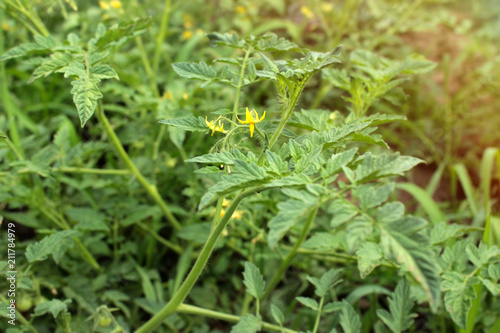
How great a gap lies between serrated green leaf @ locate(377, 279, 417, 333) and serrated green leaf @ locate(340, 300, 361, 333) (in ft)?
0.23

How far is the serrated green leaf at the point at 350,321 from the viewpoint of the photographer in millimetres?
1167

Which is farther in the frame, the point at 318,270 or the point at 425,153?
the point at 425,153

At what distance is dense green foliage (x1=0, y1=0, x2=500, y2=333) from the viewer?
0.94m

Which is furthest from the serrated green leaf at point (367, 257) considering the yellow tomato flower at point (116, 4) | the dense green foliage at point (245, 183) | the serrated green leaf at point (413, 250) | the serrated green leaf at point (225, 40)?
the yellow tomato flower at point (116, 4)

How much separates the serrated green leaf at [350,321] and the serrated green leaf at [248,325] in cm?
25

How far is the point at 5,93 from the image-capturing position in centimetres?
206

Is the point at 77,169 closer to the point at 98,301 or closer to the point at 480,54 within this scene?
the point at 98,301

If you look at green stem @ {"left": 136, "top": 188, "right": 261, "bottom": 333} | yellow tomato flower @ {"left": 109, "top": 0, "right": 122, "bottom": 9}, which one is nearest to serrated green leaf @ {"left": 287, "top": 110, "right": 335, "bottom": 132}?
green stem @ {"left": 136, "top": 188, "right": 261, "bottom": 333}

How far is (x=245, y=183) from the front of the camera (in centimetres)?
81

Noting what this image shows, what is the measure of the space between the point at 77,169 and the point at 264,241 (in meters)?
0.78

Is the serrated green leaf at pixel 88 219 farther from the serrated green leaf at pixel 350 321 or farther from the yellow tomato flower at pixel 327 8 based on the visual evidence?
the yellow tomato flower at pixel 327 8

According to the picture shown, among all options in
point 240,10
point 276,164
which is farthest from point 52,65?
point 240,10

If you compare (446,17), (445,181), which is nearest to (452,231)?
(445,181)

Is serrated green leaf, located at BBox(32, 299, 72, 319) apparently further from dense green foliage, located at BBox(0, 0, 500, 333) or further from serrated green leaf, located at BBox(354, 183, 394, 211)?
serrated green leaf, located at BBox(354, 183, 394, 211)
